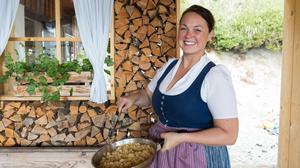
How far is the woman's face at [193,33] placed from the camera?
1.13 metres

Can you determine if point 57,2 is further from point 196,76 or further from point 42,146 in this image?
point 196,76

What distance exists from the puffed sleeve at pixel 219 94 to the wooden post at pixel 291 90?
1383mm

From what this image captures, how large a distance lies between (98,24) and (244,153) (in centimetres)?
243

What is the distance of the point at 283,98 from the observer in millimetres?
2344

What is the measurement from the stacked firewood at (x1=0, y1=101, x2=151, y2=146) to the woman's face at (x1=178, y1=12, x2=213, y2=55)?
1.64 meters

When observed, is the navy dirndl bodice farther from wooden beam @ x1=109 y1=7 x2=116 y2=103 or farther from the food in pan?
wooden beam @ x1=109 y1=7 x2=116 y2=103

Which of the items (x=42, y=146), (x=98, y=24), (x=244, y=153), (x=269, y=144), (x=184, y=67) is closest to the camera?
(x=184, y=67)

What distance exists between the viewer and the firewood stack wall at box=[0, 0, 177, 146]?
2654mm

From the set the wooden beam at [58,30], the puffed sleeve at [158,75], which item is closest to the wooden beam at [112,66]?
the wooden beam at [58,30]

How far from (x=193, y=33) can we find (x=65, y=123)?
6.32 feet

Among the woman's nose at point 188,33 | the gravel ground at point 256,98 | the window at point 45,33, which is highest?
the window at point 45,33

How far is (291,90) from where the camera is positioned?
2264 millimetres

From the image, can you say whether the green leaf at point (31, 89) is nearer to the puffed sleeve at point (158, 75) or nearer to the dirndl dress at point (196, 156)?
the puffed sleeve at point (158, 75)

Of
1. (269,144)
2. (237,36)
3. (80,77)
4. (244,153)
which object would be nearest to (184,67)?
(80,77)
